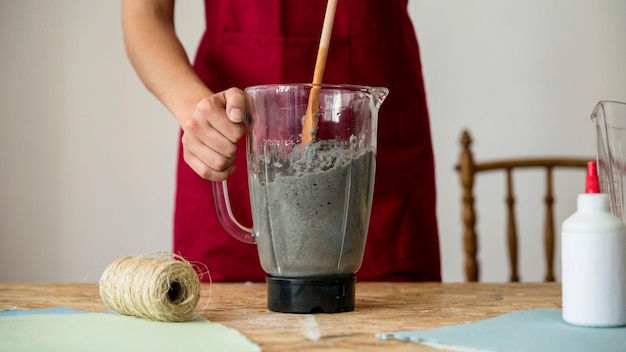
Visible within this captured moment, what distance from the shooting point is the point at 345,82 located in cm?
117

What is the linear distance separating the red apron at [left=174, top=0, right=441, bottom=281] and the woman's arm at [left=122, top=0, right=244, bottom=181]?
12cm

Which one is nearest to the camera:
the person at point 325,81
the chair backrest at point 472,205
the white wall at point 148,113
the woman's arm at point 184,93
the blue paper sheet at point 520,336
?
the blue paper sheet at point 520,336

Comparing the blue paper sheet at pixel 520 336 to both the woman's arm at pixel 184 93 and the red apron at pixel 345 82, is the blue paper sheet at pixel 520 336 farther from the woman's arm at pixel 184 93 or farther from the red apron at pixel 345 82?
the red apron at pixel 345 82

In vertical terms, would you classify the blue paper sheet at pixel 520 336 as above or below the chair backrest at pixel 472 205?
below

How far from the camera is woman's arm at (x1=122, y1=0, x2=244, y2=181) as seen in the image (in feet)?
2.71

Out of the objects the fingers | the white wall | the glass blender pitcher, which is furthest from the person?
the white wall

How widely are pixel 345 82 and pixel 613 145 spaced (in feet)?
1.69

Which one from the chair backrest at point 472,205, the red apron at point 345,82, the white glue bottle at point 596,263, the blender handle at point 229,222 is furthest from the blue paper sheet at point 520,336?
the chair backrest at point 472,205

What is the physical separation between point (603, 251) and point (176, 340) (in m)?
0.38

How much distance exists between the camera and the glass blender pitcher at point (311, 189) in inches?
29.9

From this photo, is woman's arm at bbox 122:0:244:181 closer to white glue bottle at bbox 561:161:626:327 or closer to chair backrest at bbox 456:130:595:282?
white glue bottle at bbox 561:161:626:327

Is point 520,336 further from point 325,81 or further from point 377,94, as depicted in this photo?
point 325,81

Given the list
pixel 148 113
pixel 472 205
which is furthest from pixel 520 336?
pixel 148 113

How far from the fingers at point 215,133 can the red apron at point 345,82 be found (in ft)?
0.84
